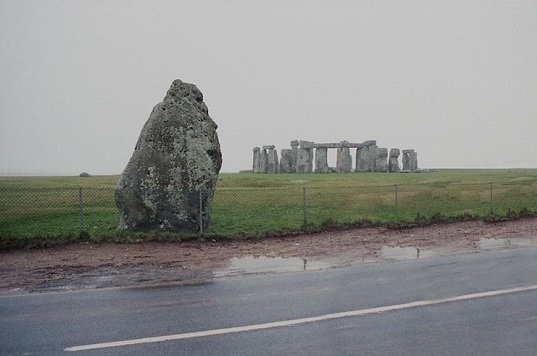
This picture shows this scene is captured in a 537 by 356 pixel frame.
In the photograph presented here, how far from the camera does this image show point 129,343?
6031 mm

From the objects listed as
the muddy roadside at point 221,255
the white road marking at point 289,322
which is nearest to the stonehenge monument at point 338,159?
the muddy roadside at point 221,255

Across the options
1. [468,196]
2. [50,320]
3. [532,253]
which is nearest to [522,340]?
[50,320]

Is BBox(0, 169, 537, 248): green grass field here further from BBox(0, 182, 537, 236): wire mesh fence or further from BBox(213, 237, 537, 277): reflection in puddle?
BBox(213, 237, 537, 277): reflection in puddle

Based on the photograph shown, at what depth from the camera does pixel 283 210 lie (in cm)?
2248

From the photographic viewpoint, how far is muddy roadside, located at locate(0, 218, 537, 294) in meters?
9.91

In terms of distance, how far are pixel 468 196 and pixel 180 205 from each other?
18.4m

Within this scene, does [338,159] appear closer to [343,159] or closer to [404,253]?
[343,159]

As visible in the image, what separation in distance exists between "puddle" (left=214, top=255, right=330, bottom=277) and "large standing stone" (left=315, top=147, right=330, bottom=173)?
216 ft

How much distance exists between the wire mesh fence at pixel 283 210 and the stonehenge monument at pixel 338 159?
44.1 m

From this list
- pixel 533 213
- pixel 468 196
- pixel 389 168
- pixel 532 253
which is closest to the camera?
pixel 532 253

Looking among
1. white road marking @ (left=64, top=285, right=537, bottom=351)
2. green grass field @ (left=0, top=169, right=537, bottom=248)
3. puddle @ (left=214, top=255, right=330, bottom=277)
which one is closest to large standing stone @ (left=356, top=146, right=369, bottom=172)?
green grass field @ (left=0, top=169, right=537, bottom=248)

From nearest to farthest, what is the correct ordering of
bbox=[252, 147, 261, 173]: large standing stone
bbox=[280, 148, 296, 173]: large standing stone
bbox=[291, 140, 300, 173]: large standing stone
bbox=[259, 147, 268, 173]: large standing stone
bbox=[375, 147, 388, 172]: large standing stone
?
bbox=[375, 147, 388, 172]: large standing stone, bbox=[291, 140, 300, 173]: large standing stone, bbox=[280, 148, 296, 173]: large standing stone, bbox=[259, 147, 268, 173]: large standing stone, bbox=[252, 147, 261, 173]: large standing stone

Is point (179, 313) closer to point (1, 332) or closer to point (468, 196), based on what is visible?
point (1, 332)

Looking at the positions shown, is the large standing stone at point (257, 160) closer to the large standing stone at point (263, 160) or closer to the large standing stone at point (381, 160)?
the large standing stone at point (263, 160)
